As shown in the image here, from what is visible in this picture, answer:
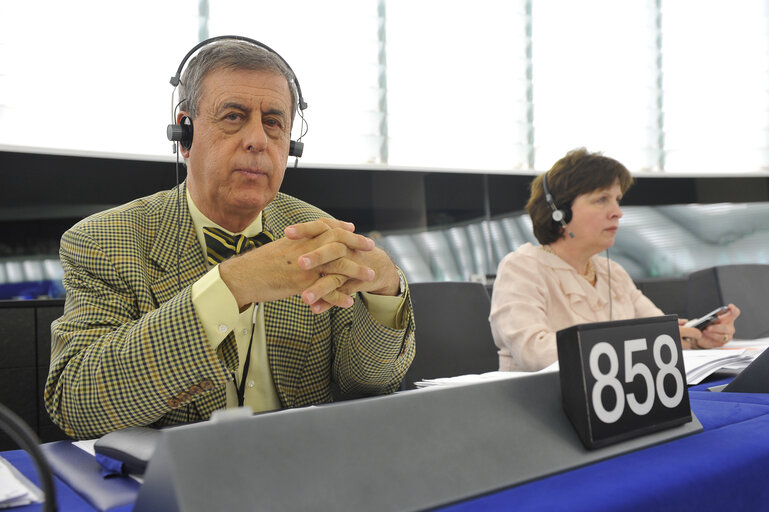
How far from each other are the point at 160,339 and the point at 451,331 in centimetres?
98

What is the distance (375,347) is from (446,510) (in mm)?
616

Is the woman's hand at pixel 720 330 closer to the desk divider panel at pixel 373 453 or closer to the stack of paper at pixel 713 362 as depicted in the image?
the stack of paper at pixel 713 362

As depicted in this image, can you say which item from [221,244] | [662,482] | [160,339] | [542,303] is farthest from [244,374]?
[542,303]

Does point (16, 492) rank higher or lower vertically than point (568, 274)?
lower

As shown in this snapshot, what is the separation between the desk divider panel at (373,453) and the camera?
0.41m

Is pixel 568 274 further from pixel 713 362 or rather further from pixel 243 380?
pixel 243 380

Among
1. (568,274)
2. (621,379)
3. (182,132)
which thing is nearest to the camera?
(621,379)

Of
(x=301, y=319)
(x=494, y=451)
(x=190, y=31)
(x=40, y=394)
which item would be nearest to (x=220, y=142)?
(x=301, y=319)

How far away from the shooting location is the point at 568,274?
1.92 metres

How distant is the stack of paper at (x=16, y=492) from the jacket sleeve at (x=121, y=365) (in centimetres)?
27

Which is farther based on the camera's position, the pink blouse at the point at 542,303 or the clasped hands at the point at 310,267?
the pink blouse at the point at 542,303

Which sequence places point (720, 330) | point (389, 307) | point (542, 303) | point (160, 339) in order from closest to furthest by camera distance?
point (160, 339), point (389, 307), point (720, 330), point (542, 303)

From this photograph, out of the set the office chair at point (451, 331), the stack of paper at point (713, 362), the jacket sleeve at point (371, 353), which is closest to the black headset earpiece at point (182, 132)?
the jacket sleeve at point (371, 353)

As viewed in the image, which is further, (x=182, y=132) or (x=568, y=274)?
(x=568, y=274)
